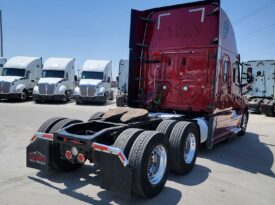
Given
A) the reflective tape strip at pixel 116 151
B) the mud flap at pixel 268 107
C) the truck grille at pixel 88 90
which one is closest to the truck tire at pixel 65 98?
the truck grille at pixel 88 90

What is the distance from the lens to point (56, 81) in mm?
21172

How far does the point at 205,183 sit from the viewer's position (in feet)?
16.0

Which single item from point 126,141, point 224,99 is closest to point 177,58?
point 224,99

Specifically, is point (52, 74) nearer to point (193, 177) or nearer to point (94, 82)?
point (94, 82)

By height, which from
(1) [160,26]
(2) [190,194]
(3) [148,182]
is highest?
(1) [160,26]

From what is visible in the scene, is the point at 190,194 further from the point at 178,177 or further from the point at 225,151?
the point at 225,151

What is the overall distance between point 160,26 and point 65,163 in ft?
A: 14.8

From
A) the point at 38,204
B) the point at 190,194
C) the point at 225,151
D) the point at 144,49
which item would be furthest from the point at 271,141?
the point at 38,204

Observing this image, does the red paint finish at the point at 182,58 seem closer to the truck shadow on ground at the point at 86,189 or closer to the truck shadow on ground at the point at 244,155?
the truck shadow on ground at the point at 244,155

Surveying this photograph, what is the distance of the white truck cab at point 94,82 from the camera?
69.3ft

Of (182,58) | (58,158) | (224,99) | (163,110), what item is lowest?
(58,158)

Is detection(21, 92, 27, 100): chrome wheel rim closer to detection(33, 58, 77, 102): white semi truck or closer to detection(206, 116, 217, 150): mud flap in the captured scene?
detection(33, 58, 77, 102): white semi truck

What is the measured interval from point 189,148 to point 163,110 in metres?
2.28

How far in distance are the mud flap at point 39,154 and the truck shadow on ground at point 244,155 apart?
377 centimetres
